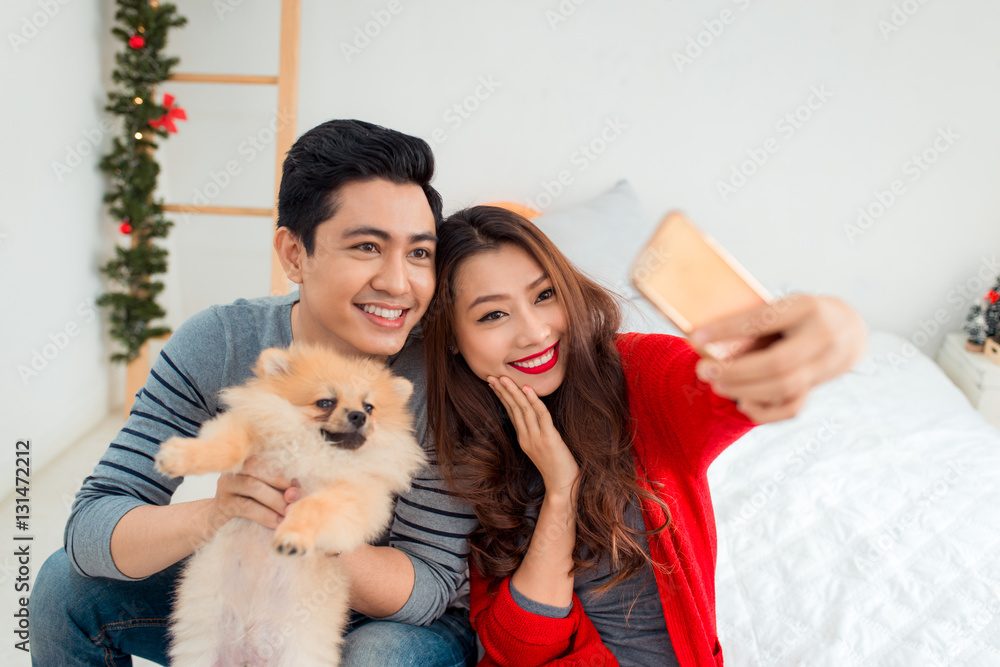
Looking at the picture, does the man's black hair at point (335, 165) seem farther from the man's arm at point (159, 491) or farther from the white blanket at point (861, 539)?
the white blanket at point (861, 539)

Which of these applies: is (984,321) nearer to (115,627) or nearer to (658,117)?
(658,117)

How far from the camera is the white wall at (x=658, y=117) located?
9.19 feet

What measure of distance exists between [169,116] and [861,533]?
3279 millimetres

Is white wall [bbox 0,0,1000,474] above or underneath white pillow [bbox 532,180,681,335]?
above

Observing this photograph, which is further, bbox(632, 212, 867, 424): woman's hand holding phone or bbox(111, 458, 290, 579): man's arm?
bbox(111, 458, 290, 579): man's arm

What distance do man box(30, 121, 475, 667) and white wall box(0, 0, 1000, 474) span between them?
183 centimetres

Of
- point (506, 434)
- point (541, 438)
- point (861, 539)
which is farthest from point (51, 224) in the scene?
point (861, 539)

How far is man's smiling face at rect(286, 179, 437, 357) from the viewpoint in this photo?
1.19 m

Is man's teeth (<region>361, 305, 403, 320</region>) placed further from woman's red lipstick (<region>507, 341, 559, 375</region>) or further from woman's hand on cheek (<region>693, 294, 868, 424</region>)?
woman's hand on cheek (<region>693, 294, 868, 424</region>)

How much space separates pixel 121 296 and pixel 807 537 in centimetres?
308

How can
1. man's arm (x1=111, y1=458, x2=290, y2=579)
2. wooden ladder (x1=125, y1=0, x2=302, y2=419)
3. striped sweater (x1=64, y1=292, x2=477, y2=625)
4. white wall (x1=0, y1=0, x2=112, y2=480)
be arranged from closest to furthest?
1. man's arm (x1=111, y1=458, x2=290, y2=579)
2. striped sweater (x1=64, y1=292, x2=477, y2=625)
3. white wall (x1=0, y1=0, x2=112, y2=480)
4. wooden ladder (x1=125, y1=0, x2=302, y2=419)

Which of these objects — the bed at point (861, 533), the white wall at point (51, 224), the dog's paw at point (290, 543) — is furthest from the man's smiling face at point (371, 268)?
the white wall at point (51, 224)

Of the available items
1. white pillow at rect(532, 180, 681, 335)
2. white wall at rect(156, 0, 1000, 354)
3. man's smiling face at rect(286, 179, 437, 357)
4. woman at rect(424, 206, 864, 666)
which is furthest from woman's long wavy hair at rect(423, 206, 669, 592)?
white wall at rect(156, 0, 1000, 354)

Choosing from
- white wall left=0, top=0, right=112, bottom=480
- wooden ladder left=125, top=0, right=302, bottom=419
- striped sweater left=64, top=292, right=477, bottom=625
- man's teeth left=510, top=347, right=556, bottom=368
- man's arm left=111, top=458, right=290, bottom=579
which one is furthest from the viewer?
wooden ladder left=125, top=0, right=302, bottom=419
